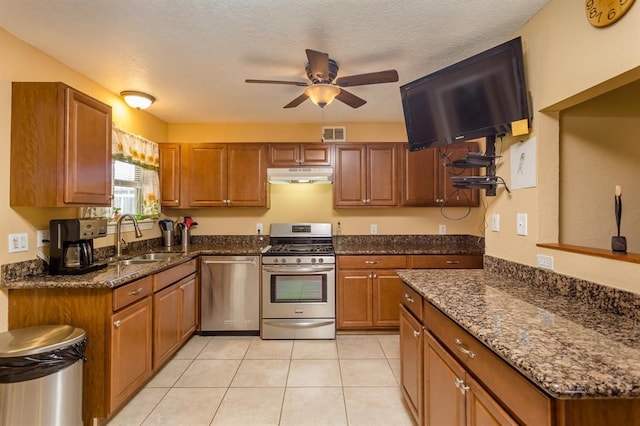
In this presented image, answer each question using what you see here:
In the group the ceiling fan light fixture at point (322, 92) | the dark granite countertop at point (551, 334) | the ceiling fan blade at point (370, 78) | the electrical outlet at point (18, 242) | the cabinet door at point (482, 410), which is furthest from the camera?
the ceiling fan light fixture at point (322, 92)

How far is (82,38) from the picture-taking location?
2088 mm

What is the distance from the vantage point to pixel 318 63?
2.00 metres

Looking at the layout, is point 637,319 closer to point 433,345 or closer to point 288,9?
point 433,345

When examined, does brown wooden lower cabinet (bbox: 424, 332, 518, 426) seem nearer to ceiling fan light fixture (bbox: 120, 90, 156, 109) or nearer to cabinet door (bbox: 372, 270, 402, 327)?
cabinet door (bbox: 372, 270, 402, 327)

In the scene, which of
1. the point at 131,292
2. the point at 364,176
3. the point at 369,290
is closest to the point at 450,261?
the point at 369,290

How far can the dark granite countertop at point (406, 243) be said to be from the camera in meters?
3.60

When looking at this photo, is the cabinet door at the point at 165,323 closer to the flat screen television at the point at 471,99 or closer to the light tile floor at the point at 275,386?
the light tile floor at the point at 275,386

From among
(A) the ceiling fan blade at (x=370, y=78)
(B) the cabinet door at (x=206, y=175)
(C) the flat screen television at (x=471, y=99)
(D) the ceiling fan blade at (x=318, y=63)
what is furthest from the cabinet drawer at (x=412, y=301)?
(B) the cabinet door at (x=206, y=175)

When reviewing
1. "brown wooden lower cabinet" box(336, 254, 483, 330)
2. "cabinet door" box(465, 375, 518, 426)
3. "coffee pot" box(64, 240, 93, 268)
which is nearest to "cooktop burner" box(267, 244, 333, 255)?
"brown wooden lower cabinet" box(336, 254, 483, 330)

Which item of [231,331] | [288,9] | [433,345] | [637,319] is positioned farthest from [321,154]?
[637,319]

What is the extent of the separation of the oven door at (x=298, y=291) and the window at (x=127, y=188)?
154 centimetres

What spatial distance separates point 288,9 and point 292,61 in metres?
0.60

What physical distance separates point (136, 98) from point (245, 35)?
158cm

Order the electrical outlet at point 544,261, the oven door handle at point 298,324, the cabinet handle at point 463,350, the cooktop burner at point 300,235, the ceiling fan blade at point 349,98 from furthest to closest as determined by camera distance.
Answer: the cooktop burner at point 300,235
the oven door handle at point 298,324
the ceiling fan blade at point 349,98
the electrical outlet at point 544,261
the cabinet handle at point 463,350
